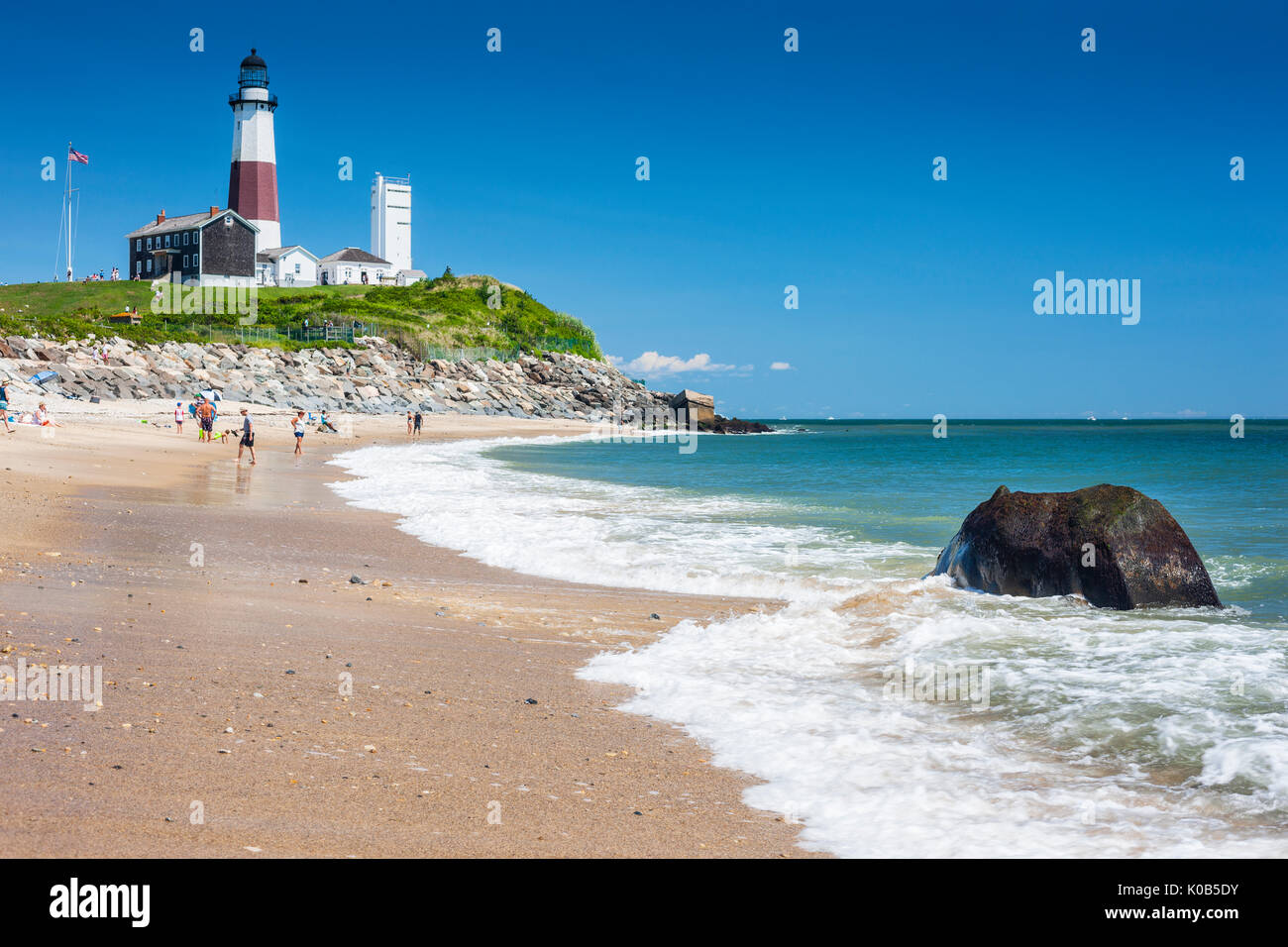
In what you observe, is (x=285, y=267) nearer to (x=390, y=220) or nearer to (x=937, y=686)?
(x=390, y=220)

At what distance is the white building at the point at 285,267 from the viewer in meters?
86.8

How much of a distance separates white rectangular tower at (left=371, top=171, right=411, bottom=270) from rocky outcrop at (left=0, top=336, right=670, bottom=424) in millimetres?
29546

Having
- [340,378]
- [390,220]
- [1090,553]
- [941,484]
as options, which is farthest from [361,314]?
[1090,553]

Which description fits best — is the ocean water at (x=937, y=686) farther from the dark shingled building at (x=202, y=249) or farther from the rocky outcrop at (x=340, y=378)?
the dark shingled building at (x=202, y=249)

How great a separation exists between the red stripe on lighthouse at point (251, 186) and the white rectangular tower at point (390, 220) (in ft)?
64.6

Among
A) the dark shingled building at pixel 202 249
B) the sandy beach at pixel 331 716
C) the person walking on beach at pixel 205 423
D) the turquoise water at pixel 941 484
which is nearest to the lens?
the sandy beach at pixel 331 716

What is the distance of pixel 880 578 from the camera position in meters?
12.1

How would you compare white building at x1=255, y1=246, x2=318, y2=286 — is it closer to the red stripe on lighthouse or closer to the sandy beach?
the red stripe on lighthouse

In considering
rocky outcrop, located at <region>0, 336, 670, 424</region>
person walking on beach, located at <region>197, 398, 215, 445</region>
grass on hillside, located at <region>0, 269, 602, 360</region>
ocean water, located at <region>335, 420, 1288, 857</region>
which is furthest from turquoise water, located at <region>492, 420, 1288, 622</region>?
grass on hillside, located at <region>0, 269, 602, 360</region>

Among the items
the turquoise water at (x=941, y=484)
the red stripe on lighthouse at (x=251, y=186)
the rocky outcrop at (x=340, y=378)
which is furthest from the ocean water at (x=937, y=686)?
the red stripe on lighthouse at (x=251, y=186)

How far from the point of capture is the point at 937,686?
718 cm

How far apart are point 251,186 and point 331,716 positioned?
8913 centimetres

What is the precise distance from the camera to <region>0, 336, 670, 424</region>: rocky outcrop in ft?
155
